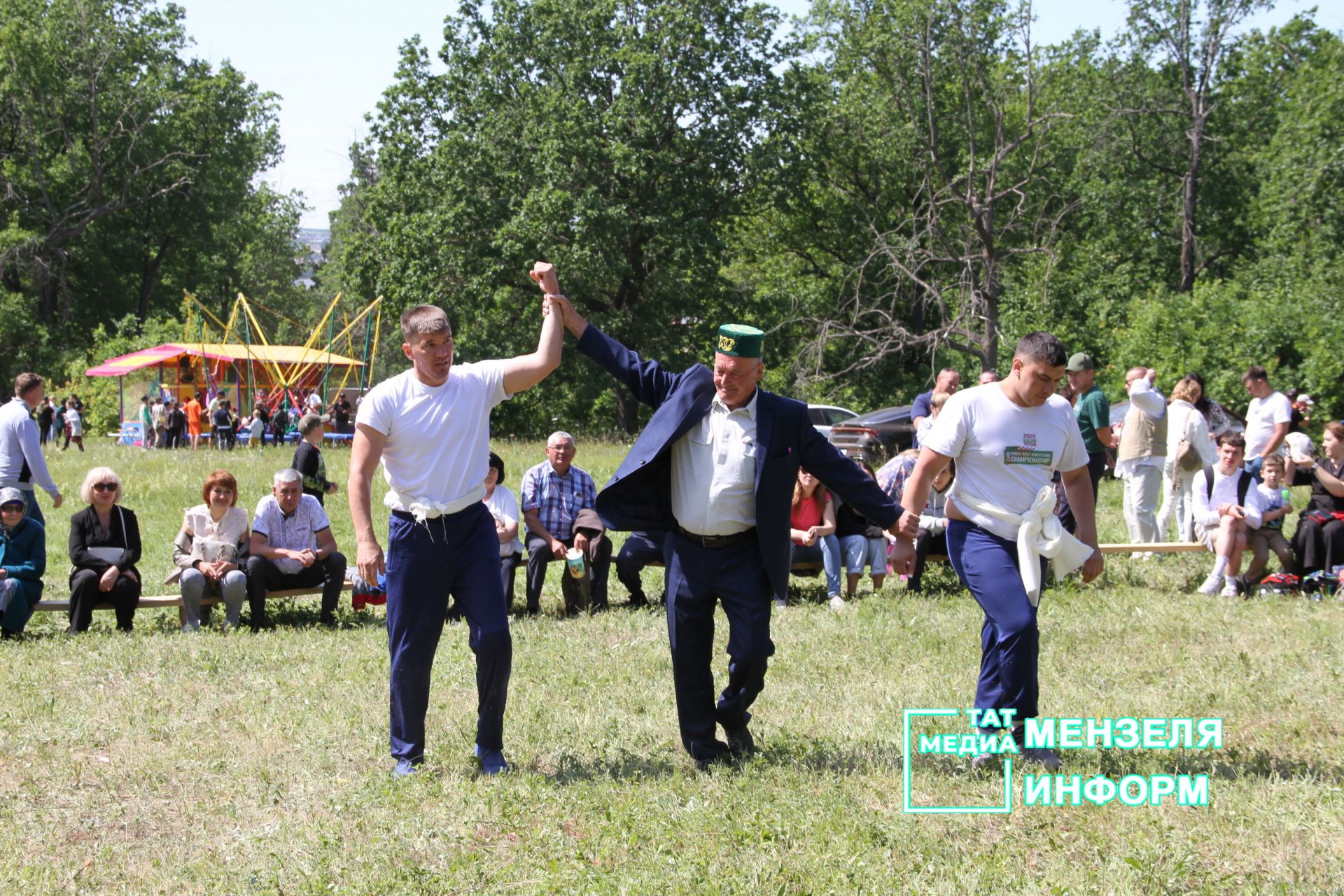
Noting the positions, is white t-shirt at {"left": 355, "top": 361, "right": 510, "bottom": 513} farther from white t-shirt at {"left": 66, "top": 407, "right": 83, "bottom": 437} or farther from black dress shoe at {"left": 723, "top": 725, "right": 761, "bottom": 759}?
white t-shirt at {"left": 66, "top": 407, "right": 83, "bottom": 437}

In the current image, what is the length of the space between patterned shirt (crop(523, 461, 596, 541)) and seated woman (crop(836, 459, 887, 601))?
2245 mm

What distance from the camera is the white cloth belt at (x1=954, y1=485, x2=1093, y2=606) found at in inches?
210

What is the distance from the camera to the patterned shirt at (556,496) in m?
10.8

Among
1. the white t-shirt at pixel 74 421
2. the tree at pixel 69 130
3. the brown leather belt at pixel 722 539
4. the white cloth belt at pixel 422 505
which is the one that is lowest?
the brown leather belt at pixel 722 539

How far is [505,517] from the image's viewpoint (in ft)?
34.3

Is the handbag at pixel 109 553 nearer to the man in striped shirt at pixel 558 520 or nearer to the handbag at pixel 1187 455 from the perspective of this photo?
the man in striped shirt at pixel 558 520

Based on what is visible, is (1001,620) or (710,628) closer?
(1001,620)

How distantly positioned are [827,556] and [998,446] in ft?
17.0

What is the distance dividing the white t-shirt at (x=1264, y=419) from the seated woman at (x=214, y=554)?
9.65m

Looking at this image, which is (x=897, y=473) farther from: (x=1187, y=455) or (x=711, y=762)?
(x=711, y=762)

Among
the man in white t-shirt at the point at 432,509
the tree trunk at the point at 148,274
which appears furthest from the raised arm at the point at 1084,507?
the tree trunk at the point at 148,274

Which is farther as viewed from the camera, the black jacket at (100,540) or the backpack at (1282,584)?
the backpack at (1282,584)

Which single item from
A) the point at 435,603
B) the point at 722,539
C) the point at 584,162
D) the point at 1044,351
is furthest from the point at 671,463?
the point at 584,162

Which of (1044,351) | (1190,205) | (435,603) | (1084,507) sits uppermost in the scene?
(1190,205)
